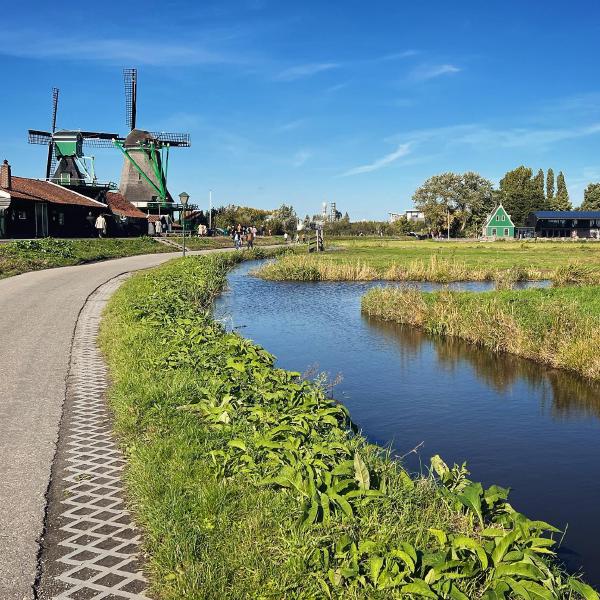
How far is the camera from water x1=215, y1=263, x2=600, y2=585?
24.2 ft

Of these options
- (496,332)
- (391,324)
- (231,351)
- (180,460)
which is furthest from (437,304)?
(180,460)

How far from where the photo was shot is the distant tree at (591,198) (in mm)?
118562

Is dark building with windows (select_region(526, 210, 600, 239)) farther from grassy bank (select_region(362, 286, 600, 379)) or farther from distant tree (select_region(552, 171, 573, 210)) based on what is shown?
grassy bank (select_region(362, 286, 600, 379))

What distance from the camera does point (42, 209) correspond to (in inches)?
1613

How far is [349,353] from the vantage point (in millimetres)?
15070

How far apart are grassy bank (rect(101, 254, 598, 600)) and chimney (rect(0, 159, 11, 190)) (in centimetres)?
3508

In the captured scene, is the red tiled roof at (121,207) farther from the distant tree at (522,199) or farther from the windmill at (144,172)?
the distant tree at (522,199)

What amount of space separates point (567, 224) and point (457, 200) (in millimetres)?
20770

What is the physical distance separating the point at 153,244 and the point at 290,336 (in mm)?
29761

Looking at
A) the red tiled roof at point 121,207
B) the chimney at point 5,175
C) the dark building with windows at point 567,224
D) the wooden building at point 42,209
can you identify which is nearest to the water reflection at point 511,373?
the wooden building at point 42,209

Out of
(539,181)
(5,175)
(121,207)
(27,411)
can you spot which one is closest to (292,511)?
(27,411)

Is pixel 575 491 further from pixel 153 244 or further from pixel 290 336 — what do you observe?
pixel 153 244

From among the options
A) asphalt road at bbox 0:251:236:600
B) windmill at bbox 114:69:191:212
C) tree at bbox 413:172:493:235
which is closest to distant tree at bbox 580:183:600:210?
tree at bbox 413:172:493:235

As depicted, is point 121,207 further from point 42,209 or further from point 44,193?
point 42,209
